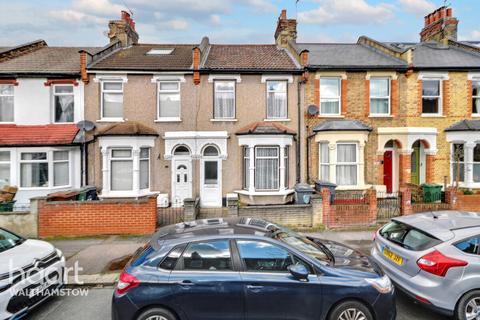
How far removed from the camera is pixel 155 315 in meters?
3.58

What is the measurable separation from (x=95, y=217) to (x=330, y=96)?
35.4ft

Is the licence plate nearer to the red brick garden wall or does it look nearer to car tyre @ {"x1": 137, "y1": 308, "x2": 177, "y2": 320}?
car tyre @ {"x1": 137, "y1": 308, "x2": 177, "y2": 320}

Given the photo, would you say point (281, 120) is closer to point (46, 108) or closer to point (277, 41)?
point (277, 41)

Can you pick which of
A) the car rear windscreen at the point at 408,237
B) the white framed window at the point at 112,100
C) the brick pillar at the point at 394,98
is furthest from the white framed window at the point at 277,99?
the car rear windscreen at the point at 408,237

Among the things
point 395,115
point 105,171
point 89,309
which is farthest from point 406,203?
point 105,171

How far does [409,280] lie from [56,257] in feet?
19.8

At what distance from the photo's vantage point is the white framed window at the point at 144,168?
11938mm

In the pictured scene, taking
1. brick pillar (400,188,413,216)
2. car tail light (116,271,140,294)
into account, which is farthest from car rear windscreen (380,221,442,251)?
brick pillar (400,188,413,216)

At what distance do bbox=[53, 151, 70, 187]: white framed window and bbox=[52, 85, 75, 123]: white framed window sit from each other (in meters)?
1.63

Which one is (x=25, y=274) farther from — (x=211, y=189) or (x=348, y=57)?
(x=348, y=57)

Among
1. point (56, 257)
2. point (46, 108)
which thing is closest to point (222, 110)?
point (46, 108)

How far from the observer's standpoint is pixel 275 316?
3.60m

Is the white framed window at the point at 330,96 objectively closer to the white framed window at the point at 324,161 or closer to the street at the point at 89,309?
the white framed window at the point at 324,161

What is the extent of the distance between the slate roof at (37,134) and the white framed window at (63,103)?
0.43m
